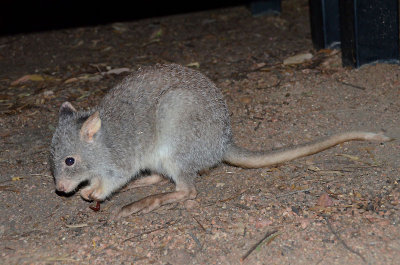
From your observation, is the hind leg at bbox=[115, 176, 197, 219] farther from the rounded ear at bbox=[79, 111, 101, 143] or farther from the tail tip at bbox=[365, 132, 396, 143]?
the tail tip at bbox=[365, 132, 396, 143]

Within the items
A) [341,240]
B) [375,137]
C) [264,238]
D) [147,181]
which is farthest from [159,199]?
[375,137]

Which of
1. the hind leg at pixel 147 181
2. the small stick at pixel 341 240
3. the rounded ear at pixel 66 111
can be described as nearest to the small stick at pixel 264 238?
the small stick at pixel 341 240

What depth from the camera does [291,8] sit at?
791 cm

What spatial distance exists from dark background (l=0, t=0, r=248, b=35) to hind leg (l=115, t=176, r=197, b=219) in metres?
4.90

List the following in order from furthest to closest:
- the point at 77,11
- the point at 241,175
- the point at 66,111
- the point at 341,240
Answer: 1. the point at 77,11
2. the point at 241,175
3. the point at 66,111
4. the point at 341,240

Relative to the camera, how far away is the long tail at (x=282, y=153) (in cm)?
388

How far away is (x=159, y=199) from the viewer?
375 centimetres

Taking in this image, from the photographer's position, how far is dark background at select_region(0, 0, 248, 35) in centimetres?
811

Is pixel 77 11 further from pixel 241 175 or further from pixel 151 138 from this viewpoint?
pixel 241 175

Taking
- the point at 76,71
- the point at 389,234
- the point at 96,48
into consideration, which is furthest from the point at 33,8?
the point at 389,234

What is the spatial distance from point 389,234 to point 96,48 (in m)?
5.04

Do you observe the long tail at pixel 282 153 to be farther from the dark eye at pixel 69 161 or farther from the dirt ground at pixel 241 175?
Result: the dark eye at pixel 69 161

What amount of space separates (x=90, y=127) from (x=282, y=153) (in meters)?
1.38

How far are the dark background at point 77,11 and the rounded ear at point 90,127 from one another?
15.4 feet
